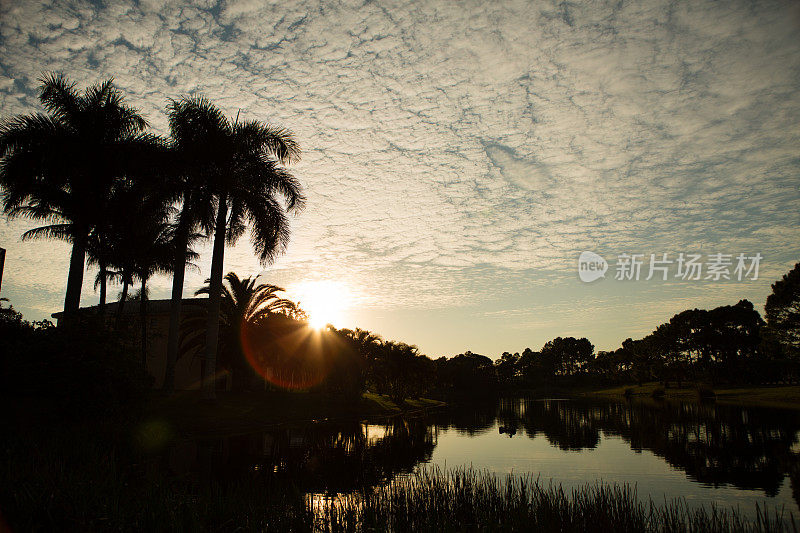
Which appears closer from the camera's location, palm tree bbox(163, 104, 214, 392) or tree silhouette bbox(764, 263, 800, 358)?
palm tree bbox(163, 104, 214, 392)

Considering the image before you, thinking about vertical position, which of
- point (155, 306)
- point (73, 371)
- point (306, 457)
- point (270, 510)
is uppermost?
point (155, 306)

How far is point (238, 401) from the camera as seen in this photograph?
40844 mm

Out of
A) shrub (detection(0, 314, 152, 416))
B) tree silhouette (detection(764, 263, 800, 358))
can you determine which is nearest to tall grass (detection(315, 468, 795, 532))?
shrub (detection(0, 314, 152, 416))

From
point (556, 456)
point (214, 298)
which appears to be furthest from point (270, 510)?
point (214, 298)

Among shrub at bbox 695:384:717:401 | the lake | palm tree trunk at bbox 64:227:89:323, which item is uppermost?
palm tree trunk at bbox 64:227:89:323

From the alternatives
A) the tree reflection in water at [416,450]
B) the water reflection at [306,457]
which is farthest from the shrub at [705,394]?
the water reflection at [306,457]

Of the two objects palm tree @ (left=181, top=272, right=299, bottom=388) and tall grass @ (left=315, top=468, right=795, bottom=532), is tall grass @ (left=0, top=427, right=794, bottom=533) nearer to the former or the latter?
tall grass @ (left=315, top=468, right=795, bottom=532)

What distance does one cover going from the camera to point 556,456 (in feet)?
89.2

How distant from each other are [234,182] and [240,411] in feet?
53.1

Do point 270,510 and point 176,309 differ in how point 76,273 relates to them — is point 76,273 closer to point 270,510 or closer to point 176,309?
point 176,309

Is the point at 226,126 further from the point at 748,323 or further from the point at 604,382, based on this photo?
the point at 604,382

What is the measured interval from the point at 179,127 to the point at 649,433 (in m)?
39.2

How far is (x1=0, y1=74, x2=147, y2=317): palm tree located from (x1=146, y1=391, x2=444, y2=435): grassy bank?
851 cm

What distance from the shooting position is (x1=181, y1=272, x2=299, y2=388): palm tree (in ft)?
150
